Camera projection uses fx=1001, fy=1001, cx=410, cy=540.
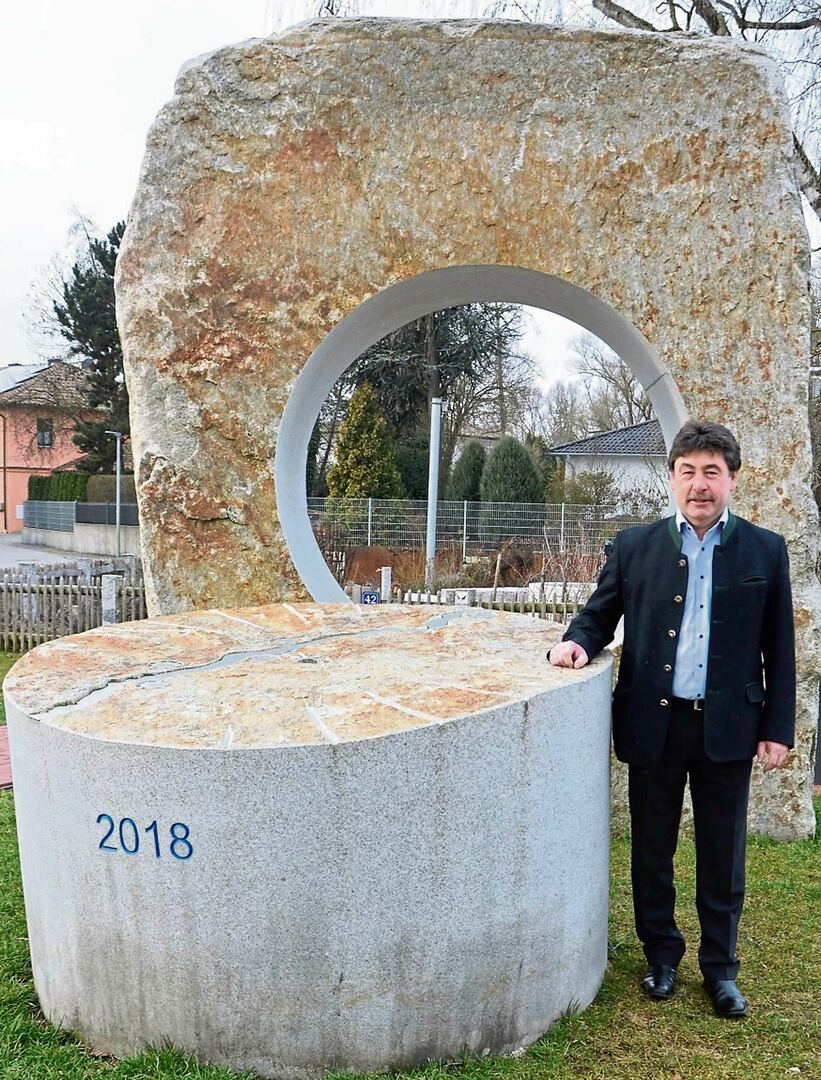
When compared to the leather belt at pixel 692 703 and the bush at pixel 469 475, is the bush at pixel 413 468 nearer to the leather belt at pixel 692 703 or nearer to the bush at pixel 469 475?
the bush at pixel 469 475

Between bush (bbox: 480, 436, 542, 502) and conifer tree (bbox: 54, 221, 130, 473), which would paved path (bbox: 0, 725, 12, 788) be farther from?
conifer tree (bbox: 54, 221, 130, 473)

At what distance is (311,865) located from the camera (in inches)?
95.6

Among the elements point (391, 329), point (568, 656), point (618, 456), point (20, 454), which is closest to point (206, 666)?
point (568, 656)

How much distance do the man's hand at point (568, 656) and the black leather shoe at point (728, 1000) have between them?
108 cm

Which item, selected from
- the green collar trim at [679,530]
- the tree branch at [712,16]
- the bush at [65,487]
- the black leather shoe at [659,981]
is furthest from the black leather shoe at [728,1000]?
the bush at [65,487]

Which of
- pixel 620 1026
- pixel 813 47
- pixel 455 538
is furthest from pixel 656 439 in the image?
pixel 620 1026

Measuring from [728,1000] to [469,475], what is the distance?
17757 mm

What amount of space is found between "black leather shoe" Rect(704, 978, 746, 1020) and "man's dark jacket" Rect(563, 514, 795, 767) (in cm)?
71

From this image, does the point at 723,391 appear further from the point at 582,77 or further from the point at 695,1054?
the point at 695,1054

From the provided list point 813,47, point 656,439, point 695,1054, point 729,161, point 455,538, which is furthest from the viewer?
point 656,439

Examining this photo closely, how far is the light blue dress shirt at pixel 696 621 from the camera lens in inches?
118

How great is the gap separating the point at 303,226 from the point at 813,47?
9.74 m

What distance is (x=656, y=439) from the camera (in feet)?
76.8

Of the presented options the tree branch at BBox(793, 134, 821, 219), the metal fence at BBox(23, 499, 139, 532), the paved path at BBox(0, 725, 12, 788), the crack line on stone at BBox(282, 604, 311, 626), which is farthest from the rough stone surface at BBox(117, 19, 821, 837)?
the metal fence at BBox(23, 499, 139, 532)
